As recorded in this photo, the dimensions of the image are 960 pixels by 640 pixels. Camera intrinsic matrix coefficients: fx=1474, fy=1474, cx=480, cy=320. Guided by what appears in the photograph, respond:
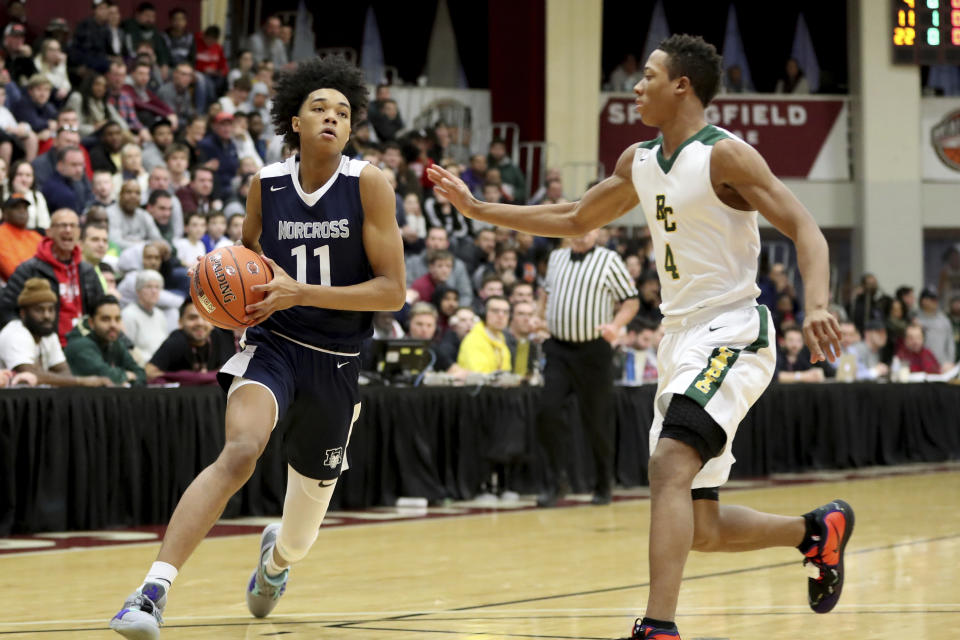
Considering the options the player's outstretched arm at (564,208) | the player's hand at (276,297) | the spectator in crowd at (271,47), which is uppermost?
the spectator in crowd at (271,47)

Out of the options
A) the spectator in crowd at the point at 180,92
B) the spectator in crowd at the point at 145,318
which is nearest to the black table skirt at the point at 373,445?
the spectator in crowd at the point at 145,318

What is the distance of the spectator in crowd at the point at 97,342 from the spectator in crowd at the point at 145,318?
91 centimetres

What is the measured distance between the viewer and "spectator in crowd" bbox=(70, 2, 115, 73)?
45.2 ft

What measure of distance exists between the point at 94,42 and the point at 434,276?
410 cm

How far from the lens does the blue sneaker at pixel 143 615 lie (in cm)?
391

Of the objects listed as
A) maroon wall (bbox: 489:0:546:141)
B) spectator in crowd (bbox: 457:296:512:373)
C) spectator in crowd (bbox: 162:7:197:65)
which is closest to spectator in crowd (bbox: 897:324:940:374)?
spectator in crowd (bbox: 457:296:512:373)

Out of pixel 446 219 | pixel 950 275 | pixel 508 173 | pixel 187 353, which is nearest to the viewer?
pixel 187 353

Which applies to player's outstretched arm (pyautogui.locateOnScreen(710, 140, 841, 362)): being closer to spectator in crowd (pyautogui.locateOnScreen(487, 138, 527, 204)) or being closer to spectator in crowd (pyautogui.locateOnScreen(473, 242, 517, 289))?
spectator in crowd (pyautogui.locateOnScreen(473, 242, 517, 289))

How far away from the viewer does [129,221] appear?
11.6m

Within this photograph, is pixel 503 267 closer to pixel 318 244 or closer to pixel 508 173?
pixel 508 173

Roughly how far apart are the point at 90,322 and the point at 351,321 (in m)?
4.65

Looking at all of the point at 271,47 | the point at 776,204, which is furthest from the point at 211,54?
the point at 776,204

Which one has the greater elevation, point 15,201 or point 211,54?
point 211,54

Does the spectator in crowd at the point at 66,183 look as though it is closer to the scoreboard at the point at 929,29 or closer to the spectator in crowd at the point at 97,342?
the spectator in crowd at the point at 97,342
